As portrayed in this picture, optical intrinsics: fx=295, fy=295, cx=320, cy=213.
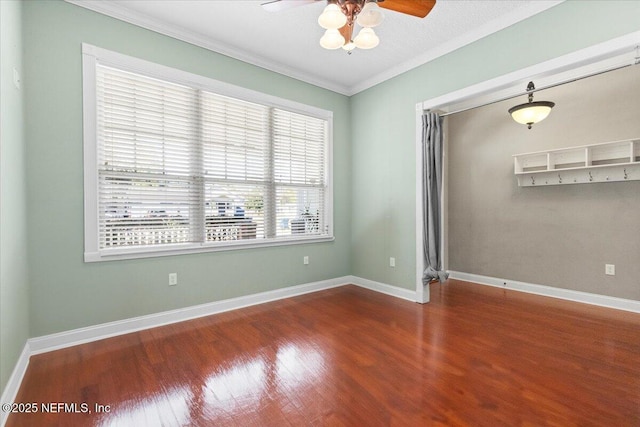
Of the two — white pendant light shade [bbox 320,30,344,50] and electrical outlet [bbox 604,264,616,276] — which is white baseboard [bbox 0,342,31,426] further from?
electrical outlet [bbox 604,264,616,276]

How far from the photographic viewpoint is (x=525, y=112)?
126 inches

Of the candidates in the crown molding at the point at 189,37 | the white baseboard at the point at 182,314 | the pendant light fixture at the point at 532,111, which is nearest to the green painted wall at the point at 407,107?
the white baseboard at the point at 182,314

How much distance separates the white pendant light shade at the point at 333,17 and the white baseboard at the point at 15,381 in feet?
9.20

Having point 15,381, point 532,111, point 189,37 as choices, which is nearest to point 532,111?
point 532,111

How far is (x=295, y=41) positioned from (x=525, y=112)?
2.62m

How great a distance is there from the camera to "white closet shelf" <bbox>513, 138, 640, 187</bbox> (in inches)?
130

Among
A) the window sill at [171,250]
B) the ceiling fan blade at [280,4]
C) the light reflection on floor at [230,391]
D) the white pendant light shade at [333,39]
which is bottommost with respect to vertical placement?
the light reflection on floor at [230,391]

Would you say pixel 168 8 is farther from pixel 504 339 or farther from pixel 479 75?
pixel 504 339

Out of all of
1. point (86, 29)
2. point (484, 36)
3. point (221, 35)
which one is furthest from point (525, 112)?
point (86, 29)

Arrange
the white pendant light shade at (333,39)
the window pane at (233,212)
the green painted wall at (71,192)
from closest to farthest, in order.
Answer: the white pendant light shade at (333,39) < the green painted wall at (71,192) < the window pane at (233,212)

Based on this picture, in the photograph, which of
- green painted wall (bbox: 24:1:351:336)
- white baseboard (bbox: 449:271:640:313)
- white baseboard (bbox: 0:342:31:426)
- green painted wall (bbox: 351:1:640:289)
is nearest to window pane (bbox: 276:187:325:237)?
green painted wall (bbox: 351:1:640:289)

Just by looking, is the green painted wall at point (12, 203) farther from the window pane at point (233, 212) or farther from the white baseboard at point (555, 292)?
the white baseboard at point (555, 292)

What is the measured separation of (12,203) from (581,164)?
5608 mm

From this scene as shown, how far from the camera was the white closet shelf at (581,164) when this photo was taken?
329cm
